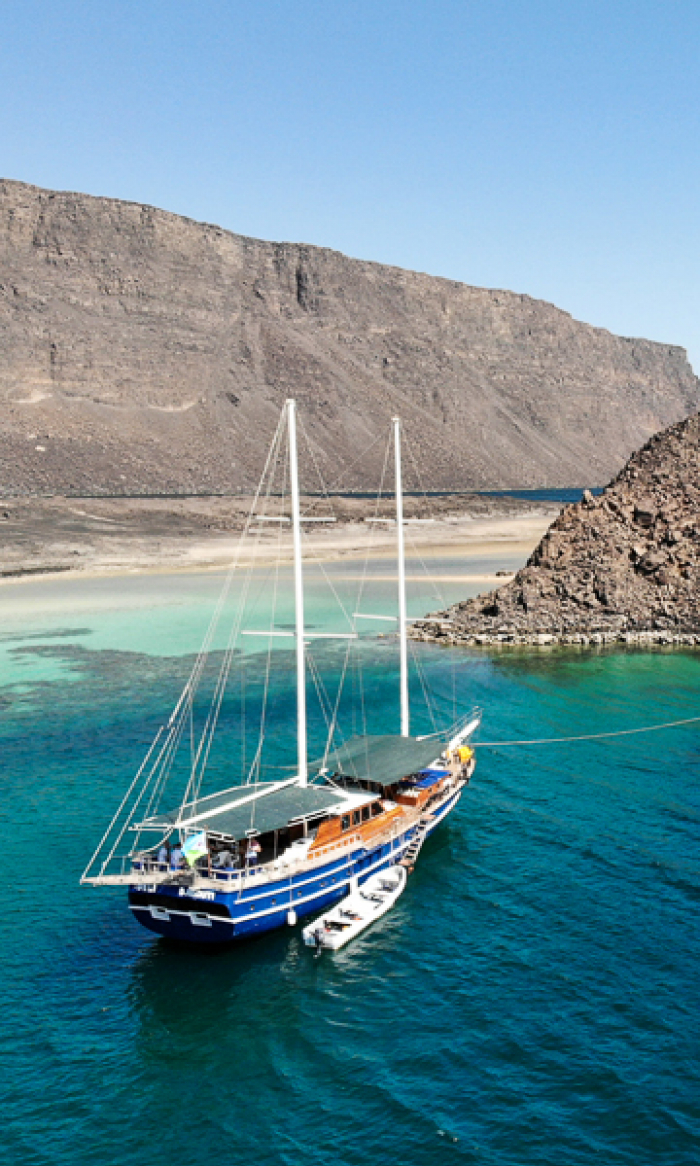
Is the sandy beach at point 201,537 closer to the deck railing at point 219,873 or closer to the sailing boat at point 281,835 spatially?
the sailing boat at point 281,835

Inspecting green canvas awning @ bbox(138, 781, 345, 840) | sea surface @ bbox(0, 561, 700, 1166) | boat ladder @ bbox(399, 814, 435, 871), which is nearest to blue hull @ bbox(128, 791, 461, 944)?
sea surface @ bbox(0, 561, 700, 1166)

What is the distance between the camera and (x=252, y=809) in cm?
2634

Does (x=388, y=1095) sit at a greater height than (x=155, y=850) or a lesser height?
lesser

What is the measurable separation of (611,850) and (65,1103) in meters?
16.2

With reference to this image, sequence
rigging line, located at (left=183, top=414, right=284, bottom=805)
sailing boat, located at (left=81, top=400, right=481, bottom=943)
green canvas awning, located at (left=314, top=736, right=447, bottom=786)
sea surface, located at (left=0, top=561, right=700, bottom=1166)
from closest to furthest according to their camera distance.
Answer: sea surface, located at (left=0, top=561, right=700, bottom=1166) < sailing boat, located at (left=81, top=400, right=481, bottom=943) < green canvas awning, located at (left=314, top=736, right=447, bottom=786) < rigging line, located at (left=183, top=414, right=284, bottom=805)

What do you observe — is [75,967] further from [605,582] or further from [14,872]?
[605,582]

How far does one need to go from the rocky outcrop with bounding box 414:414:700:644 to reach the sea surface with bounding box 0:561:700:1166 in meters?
20.9

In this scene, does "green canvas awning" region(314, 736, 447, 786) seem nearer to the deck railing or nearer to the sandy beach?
the deck railing

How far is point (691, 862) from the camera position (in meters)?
27.7

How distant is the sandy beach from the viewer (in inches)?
3794

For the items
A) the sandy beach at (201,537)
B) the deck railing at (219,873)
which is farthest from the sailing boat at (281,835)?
the sandy beach at (201,537)

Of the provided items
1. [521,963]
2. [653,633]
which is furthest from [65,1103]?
[653,633]

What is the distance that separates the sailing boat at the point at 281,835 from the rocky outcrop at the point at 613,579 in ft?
85.6

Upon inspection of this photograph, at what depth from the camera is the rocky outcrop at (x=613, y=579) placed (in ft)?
196
